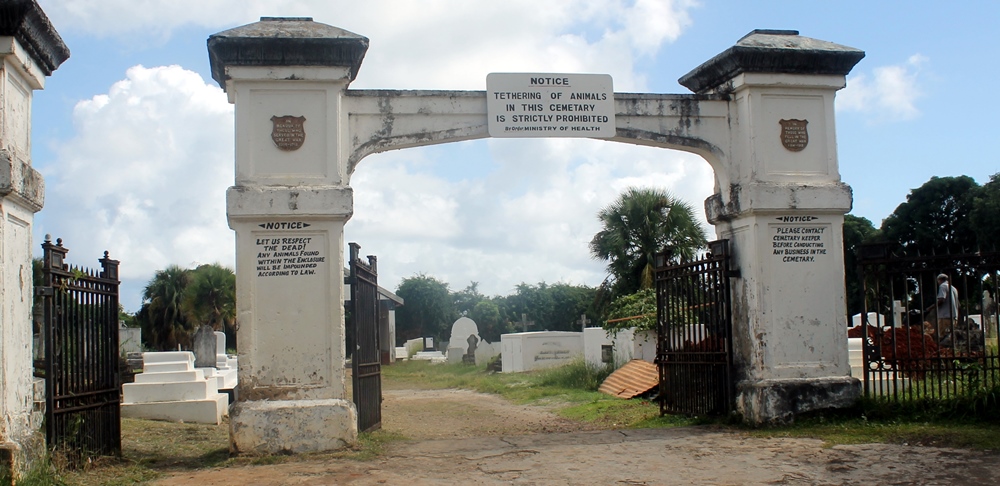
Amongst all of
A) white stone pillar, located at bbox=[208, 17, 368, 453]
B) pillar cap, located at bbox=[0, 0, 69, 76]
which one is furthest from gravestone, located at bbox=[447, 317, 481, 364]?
pillar cap, located at bbox=[0, 0, 69, 76]

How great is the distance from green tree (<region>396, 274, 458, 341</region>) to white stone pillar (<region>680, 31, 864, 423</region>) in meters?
44.8

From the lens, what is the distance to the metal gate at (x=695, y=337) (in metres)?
9.39

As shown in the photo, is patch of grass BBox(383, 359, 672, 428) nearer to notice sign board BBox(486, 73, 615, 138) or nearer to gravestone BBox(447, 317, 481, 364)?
gravestone BBox(447, 317, 481, 364)

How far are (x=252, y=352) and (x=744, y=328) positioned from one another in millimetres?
4905

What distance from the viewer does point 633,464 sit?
7.21 meters

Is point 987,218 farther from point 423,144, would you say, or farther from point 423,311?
point 423,311

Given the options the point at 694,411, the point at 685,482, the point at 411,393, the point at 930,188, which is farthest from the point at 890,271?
the point at 930,188

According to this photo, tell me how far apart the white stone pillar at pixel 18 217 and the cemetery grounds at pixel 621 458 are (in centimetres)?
68

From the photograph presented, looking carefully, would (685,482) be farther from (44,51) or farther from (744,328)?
(44,51)

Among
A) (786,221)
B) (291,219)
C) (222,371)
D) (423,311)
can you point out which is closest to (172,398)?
(222,371)

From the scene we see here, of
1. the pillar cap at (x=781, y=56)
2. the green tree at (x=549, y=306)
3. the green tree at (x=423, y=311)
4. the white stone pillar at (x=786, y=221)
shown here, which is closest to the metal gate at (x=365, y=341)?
the white stone pillar at (x=786, y=221)

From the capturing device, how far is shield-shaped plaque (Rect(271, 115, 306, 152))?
27.5 ft

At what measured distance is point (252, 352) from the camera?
26.6ft

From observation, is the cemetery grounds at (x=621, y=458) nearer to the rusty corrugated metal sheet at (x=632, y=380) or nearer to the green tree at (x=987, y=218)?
the rusty corrugated metal sheet at (x=632, y=380)
